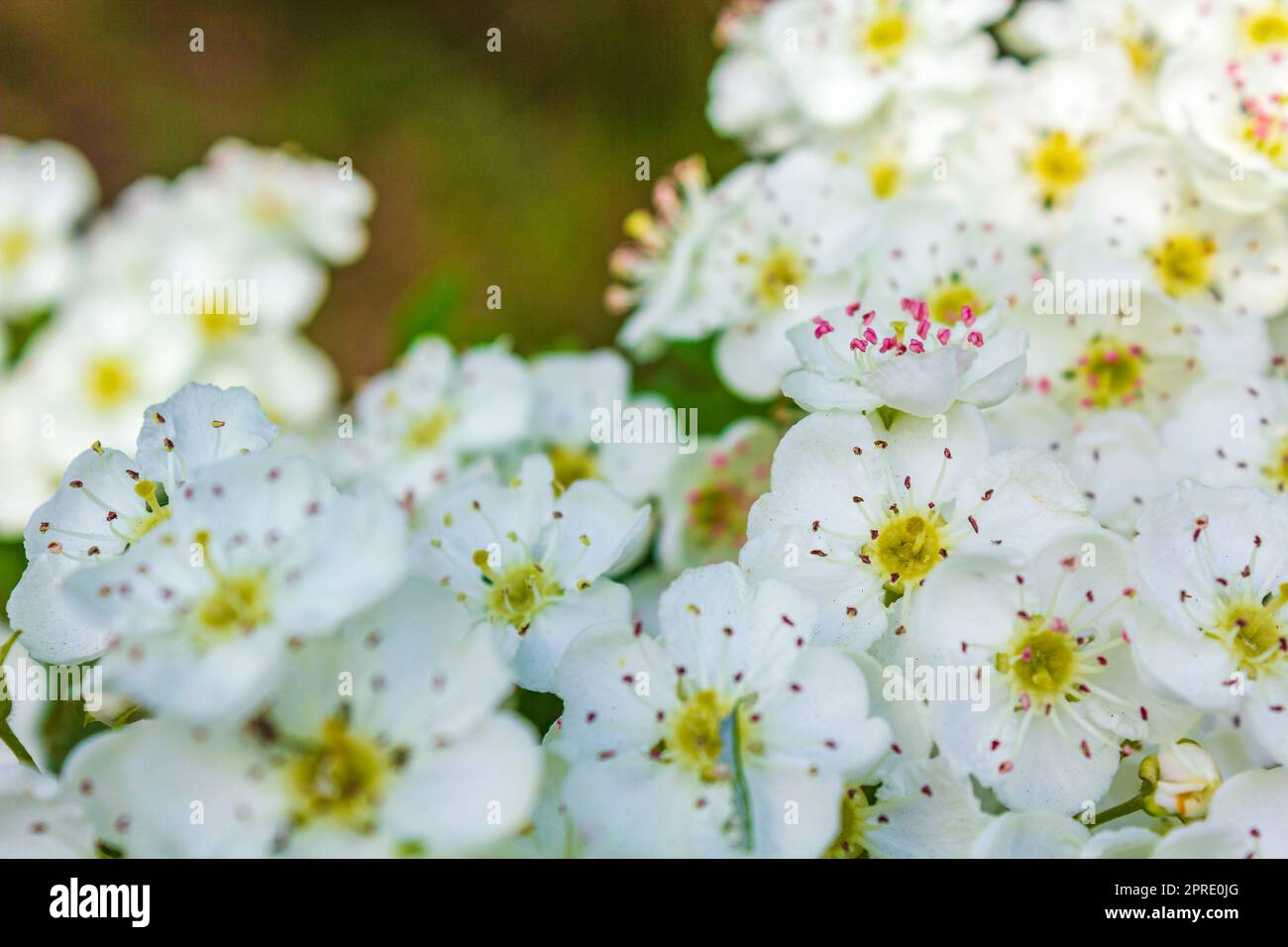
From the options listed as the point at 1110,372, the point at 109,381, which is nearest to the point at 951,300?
the point at 1110,372

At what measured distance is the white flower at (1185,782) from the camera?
160 cm

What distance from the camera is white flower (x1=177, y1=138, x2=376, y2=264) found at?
11.7 ft

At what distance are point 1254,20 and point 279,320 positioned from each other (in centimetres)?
250

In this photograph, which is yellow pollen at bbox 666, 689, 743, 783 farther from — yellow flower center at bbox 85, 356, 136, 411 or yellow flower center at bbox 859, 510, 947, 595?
yellow flower center at bbox 85, 356, 136, 411

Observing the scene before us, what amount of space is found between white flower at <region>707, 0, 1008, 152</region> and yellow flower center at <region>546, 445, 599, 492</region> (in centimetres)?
90

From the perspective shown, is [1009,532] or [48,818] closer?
[48,818]

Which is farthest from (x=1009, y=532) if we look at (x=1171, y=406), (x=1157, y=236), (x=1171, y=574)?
(x=1157, y=236)

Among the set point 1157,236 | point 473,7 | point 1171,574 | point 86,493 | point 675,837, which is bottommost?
point 675,837

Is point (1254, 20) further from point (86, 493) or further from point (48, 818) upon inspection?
point (48, 818)

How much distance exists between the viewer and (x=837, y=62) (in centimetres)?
287

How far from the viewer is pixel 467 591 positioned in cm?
188
